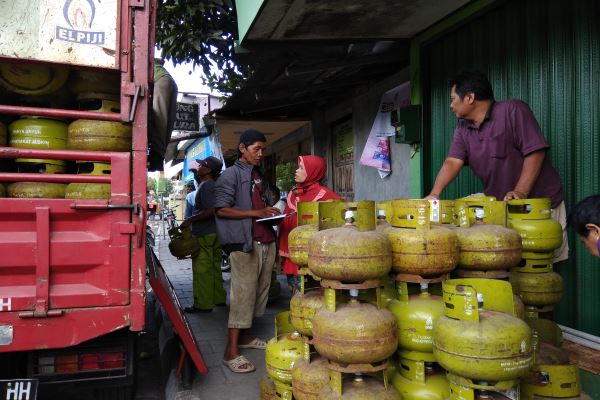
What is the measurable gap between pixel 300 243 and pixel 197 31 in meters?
4.91

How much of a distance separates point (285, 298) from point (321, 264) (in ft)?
15.3

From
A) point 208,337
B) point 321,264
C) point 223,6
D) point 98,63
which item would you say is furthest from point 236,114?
point 321,264

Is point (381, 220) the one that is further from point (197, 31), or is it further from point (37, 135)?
point (197, 31)

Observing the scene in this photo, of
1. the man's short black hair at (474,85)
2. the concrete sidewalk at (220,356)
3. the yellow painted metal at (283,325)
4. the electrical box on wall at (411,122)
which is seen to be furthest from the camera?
the electrical box on wall at (411,122)

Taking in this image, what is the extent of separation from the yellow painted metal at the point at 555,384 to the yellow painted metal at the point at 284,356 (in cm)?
132

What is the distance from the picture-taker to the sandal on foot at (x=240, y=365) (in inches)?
153

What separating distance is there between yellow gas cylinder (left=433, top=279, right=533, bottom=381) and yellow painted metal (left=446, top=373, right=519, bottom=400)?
0.04 m

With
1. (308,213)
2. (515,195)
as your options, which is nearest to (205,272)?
(308,213)

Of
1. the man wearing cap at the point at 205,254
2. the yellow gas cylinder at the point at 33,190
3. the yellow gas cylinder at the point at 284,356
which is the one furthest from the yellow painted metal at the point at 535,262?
the man wearing cap at the point at 205,254

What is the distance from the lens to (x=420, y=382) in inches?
95.6

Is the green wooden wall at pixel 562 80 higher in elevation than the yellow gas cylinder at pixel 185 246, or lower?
higher

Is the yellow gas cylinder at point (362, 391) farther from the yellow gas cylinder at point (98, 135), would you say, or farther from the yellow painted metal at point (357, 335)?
the yellow gas cylinder at point (98, 135)

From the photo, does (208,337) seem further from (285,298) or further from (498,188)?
(498,188)

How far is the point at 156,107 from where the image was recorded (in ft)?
12.4
